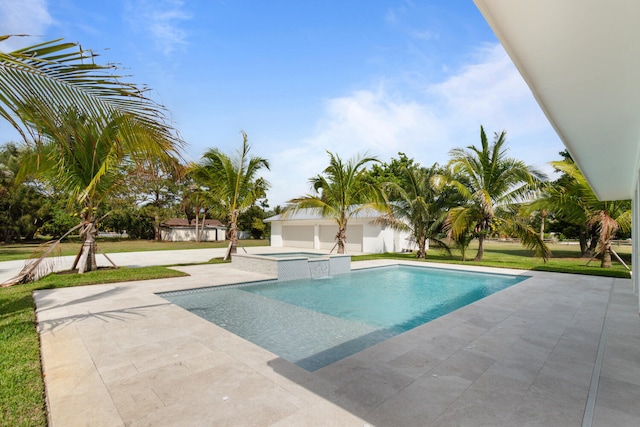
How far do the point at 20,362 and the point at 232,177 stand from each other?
11192 millimetres

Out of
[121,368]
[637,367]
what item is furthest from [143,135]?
[637,367]

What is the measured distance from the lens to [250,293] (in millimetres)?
8680

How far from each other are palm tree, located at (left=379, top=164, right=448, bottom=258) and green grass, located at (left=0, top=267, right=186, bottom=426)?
14.8 meters

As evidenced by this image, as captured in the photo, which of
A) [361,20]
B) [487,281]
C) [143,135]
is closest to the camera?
[143,135]

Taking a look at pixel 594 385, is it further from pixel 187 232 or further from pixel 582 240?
pixel 187 232

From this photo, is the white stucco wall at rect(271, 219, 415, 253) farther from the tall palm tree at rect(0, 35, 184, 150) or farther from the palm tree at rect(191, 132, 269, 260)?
the tall palm tree at rect(0, 35, 184, 150)

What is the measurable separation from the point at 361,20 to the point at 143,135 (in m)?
7.07

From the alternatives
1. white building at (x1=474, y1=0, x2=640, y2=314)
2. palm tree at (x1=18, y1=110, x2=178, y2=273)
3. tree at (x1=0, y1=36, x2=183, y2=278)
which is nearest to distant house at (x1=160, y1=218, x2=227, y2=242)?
palm tree at (x1=18, y1=110, x2=178, y2=273)

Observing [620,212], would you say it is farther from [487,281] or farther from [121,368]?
[121,368]

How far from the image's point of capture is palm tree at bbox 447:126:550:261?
14344 millimetres

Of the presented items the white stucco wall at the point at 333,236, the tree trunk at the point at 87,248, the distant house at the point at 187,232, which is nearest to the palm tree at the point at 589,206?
the white stucco wall at the point at 333,236

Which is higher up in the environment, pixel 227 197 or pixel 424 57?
pixel 424 57

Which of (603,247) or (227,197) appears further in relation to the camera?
(227,197)

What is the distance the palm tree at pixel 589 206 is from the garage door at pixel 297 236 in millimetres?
16038
